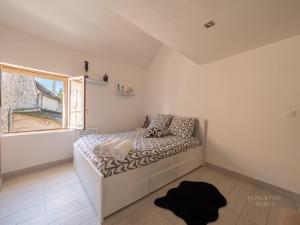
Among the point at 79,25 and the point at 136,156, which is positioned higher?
the point at 79,25

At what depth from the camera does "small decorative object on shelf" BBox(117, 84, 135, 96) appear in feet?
11.8

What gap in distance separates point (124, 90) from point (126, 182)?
2.58 metres

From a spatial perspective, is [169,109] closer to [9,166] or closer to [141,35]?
[141,35]

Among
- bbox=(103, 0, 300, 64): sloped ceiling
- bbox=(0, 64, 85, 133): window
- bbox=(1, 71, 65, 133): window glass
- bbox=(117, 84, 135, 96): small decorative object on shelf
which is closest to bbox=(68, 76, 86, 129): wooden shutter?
bbox=(0, 64, 85, 133): window

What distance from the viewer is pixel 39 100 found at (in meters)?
2.76

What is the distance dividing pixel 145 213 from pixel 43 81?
9.84ft

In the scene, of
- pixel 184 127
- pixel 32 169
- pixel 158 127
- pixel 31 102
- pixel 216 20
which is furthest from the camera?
pixel 158 127

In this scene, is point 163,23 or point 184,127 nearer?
point 163,23

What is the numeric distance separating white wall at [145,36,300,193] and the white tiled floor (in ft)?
1.31

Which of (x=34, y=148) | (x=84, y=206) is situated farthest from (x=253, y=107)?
(x=34, y=148)

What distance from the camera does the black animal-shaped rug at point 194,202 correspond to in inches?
57.9

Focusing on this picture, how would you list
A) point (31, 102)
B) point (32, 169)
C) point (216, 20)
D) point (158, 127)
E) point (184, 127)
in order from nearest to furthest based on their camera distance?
point (216, 20)
point (32, 169)
point (31, 102)
point (184, 127)
point (158, 127)

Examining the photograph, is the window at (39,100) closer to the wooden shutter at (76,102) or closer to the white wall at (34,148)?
the wooden shutter at (76,102)

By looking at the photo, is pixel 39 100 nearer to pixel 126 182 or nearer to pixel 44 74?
pixel 44 74
